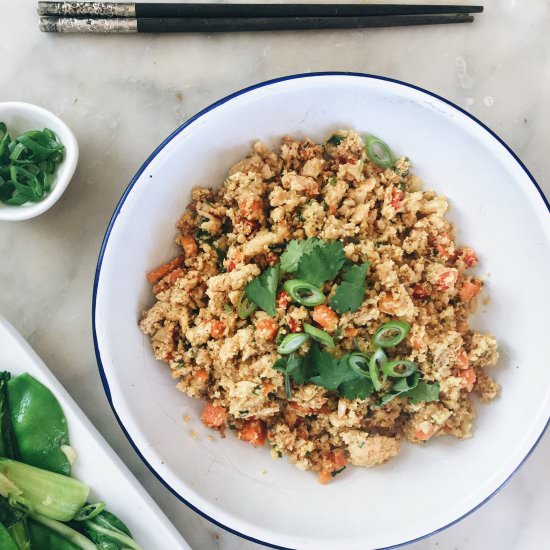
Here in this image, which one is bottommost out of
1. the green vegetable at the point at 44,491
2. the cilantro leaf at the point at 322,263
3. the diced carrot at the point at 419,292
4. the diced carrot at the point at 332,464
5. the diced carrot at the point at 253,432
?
the green vegetable at the point at 44,491

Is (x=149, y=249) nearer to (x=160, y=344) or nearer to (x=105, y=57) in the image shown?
(x=160, y=344)

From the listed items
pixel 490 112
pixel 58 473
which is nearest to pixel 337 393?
pixel 58 473

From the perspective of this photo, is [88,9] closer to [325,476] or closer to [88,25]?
[88,25]

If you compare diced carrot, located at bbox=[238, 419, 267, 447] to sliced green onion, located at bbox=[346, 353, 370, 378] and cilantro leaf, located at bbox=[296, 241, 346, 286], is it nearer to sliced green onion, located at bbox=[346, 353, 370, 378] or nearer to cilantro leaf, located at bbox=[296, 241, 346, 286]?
sliced green onion, located at bbox=[346, 353, 370, 378]

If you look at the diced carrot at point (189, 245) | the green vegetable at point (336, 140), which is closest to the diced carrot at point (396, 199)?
the green vegetable at point (336, 140)

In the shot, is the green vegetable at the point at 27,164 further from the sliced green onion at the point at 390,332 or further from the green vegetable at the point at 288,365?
the sliced green onion at the point at 390,332

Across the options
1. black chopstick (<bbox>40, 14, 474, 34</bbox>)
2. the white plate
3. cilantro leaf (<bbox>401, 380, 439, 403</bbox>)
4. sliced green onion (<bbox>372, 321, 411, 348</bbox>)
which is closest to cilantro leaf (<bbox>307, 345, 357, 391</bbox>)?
sliced green onion (<bbox>372, 321, 411, 348</bbox>)

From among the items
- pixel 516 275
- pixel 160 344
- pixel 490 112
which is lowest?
pixel 160 344
